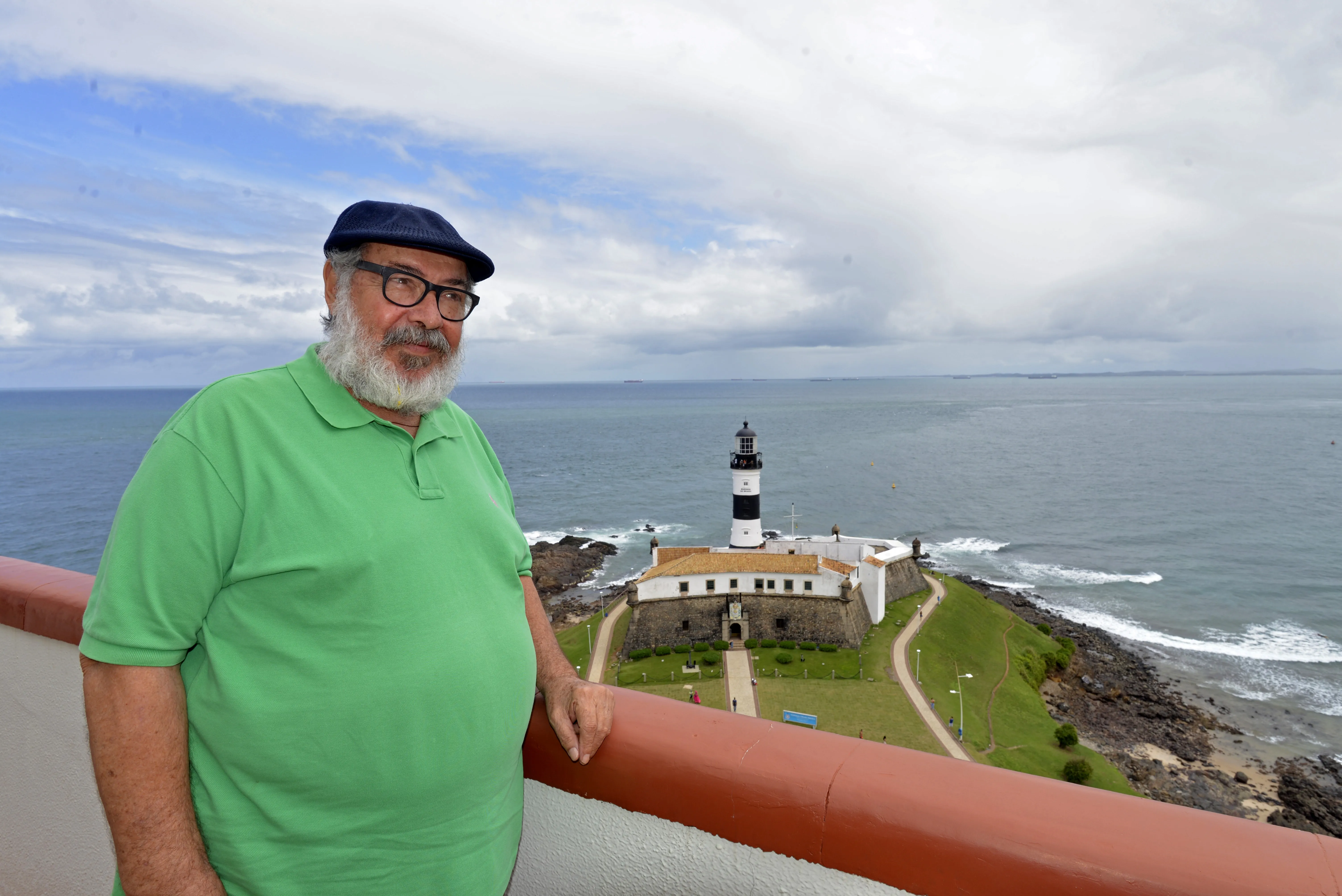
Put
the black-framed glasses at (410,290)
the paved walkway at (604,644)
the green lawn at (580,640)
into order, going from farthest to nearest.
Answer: the green lawn at (580,640)
the paved walkway at (604,644)
the black-framed glasses at (410,290)

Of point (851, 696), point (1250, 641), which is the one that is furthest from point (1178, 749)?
point (1250, 641)

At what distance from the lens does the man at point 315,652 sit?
1.67 meters

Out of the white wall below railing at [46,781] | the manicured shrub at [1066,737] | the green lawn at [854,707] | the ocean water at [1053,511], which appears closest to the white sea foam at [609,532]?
the ocean water at [1053,511]

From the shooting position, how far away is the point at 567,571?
46875 mm

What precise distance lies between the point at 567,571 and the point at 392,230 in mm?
45811

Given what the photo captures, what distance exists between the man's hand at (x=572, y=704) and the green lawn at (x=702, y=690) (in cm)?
2212

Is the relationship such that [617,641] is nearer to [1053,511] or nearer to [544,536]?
[544,536]

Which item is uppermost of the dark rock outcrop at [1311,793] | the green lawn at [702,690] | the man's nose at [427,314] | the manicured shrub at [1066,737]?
the man's nose at [427,314]

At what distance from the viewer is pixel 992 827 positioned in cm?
174

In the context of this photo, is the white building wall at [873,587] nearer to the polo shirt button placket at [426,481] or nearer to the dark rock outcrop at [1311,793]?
the dark rock outcrop at [1311,793]

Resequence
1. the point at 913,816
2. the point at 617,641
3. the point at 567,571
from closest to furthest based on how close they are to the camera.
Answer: the point at 913,816
the point at 617,641
the point at 567,571

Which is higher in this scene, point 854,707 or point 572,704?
point 572,704

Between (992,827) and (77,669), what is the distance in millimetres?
3848

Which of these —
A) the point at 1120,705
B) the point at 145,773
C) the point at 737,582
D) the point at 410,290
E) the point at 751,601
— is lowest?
the point at 1120,705
